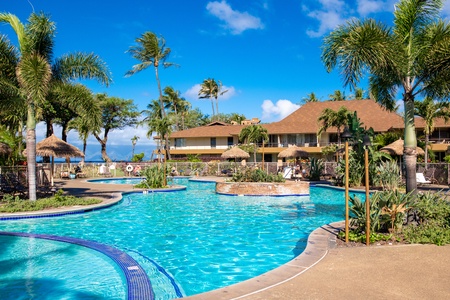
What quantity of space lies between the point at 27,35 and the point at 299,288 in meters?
14.2

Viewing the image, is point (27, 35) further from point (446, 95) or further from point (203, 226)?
point (446, 95)

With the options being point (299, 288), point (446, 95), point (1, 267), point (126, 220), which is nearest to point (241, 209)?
point (126, 220)

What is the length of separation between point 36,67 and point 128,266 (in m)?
9.45

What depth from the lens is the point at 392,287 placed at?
17.1 feet

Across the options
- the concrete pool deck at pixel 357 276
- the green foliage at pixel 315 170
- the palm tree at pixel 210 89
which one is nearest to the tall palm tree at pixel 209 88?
the palm tree at pixel 210 89

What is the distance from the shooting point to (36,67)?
13.6 metres

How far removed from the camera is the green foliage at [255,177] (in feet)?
68.6

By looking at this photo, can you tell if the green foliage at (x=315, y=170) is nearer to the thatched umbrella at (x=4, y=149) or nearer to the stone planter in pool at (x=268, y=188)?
the stone planter in pool at (x=268, y=188)

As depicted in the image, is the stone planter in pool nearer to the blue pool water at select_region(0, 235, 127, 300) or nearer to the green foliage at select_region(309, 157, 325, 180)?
the green foliage at select_region(309, 157, 325, 180)

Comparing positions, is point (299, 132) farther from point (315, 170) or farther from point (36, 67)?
point (36, 67)

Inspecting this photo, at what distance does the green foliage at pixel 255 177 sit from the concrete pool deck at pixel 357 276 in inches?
525

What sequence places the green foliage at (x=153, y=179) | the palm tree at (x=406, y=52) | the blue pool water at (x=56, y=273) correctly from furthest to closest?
the green foliage at (x=153, y=179), the palm tree at (x=406, y=52), the blue pool water at (x=56, y=273)

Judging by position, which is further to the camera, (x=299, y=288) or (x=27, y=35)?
(x=27, y=35)

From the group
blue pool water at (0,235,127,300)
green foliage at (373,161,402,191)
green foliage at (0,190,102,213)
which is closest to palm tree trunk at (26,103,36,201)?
green foliage at (0,190,102,213)
